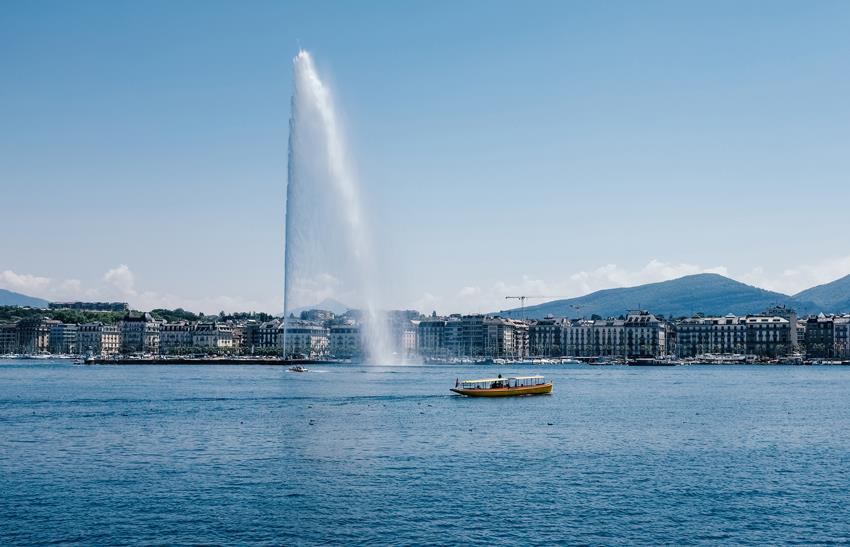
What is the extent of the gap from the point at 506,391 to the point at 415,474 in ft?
157

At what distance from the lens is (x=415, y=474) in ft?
129

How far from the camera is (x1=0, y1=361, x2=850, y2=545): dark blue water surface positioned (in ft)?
99.6

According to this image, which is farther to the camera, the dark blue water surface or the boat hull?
the boat hull

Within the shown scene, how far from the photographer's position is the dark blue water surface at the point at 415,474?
30359mm

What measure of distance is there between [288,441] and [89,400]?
108ft

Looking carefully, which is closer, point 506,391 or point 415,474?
point 415,474

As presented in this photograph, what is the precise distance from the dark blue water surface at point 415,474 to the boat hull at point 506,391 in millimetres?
13229

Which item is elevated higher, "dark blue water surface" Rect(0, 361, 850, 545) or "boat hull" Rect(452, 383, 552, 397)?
"boat hull" Rect(452, 383, 552, 397)

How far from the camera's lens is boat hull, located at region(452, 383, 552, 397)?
84938mm

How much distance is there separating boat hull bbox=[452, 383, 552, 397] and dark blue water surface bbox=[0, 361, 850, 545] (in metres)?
13.2

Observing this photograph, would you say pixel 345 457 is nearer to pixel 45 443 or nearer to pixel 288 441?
pixel 288 441

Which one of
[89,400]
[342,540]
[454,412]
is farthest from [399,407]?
[342,540]

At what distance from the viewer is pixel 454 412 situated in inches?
2670

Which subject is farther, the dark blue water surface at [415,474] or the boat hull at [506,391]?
the boat hull at [506,391]
